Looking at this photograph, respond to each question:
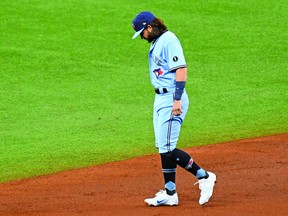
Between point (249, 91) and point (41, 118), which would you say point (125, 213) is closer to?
point (41, 118)

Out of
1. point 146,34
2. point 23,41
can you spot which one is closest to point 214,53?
point 23,41

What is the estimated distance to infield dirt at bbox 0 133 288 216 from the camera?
Answer: 314 inches

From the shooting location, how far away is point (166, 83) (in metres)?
7.97

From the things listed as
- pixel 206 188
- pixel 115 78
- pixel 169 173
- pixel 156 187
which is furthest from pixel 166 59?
pixel 115 78

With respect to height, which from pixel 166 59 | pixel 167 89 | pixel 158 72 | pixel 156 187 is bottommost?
pixel 156 187

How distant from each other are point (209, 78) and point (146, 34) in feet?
20.9

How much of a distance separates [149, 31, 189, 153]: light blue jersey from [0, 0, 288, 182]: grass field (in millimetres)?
2450

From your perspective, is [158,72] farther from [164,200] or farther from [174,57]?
[164,200]

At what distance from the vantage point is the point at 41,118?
12.4m

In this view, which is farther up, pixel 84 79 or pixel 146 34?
pixel 146 34

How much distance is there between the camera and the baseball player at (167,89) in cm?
786

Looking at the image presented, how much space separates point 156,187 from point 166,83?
4.84 feet

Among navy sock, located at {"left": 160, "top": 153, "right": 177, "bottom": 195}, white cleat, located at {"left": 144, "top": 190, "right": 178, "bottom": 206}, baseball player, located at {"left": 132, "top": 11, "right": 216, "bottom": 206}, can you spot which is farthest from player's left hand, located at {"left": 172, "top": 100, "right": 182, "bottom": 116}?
white cleat, located at {"left": 144, "top": 190, "right": 178, "bottom": 206}

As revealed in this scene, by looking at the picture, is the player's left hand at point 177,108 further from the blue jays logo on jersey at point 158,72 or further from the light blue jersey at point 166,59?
the blue jays logo on jersey at point 158,72
